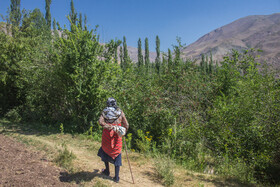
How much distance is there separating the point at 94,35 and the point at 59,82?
2483 mm

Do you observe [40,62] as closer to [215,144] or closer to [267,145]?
[215,144]

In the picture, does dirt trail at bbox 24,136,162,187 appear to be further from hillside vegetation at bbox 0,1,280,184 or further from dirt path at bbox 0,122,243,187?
hillside vegetation at bbox 0,1,280,184

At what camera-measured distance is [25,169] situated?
4312mm

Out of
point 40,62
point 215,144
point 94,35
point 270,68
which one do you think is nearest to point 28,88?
point 40,62

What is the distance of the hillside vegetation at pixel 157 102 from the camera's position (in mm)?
5984

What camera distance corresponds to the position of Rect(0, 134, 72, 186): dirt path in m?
3.80

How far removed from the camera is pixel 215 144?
6.53 meters

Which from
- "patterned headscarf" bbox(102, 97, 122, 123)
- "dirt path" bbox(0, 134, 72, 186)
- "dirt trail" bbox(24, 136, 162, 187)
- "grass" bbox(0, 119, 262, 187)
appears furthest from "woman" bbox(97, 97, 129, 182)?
"dirt path" bbox(0, 134, 72, 186)

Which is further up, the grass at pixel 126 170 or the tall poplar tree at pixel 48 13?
the tall poplar tree at pixel 48 13

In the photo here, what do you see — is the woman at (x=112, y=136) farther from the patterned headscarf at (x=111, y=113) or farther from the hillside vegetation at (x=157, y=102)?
the hillside vegetation at (x=157, y=102)

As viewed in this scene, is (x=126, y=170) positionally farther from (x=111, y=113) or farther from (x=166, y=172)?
(x=111, y=113)

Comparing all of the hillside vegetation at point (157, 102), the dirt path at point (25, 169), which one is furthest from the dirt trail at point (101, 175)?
the hillside vegetation at point (157, 102)

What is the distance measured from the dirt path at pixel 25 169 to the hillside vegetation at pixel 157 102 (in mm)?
2710

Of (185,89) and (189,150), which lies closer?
(189,150)
